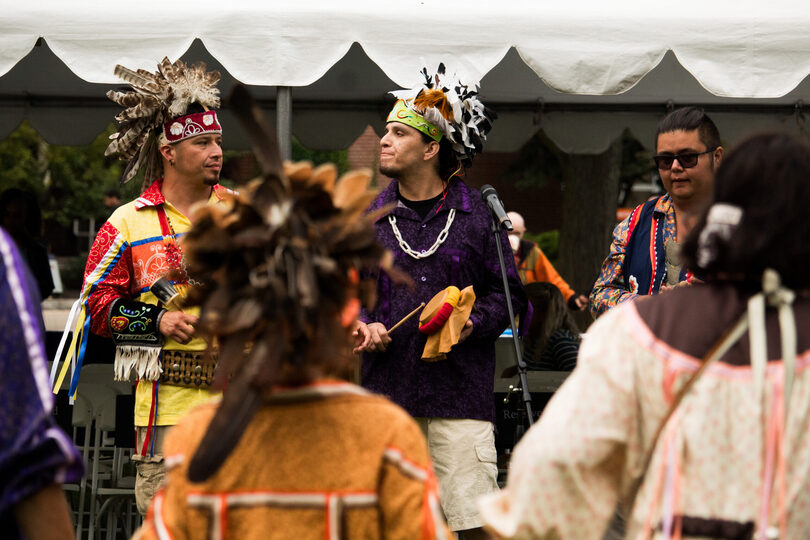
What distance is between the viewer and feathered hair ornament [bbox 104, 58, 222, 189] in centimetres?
455

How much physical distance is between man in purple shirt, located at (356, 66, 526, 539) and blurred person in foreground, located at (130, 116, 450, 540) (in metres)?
2.31

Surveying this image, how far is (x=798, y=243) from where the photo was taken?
2.00 metres

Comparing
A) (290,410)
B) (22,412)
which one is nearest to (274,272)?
(290,410)

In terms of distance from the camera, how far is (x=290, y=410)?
2.09 meters

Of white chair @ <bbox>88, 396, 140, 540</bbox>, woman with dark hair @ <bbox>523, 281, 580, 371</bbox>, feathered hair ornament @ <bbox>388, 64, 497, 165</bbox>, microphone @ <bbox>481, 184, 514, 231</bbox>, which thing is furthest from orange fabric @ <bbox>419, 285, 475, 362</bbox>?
woman with dark hair @ <bbox>523, 281, 580, 371</bbox>

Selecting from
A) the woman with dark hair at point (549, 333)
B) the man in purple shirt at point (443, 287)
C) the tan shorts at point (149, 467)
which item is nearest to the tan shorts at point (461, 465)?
the man in purple shirt at point (443, 287)

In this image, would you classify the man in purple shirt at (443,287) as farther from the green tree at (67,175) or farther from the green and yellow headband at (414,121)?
the green tree at (67,175)

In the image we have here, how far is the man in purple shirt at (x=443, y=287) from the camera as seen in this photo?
14.8 ft

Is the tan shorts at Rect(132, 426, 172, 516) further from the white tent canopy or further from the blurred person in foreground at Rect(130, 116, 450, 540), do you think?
the blurred person in foreground at Rect(130, 116, 450, 540)

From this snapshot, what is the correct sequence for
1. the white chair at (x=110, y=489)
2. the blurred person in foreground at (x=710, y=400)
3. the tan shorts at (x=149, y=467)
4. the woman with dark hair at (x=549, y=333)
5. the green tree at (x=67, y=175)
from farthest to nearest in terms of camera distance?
the green tree at (x=67, y=175), the woman with dark hair at (x=549, y=333), the white chair at (x=110, y=489), the tan shorts at (x=149, y=467), the blurred person in foreground at (x=710, y=400)

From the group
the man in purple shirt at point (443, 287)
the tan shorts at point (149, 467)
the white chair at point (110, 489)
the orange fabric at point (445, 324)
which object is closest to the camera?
the tan shorts at point (149, 467)

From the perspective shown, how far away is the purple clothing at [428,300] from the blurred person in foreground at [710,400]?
244 cm

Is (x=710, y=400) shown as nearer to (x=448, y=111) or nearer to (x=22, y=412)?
Result: (x=22, y=412)

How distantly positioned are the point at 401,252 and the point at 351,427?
258cm
